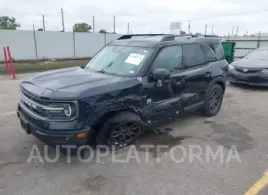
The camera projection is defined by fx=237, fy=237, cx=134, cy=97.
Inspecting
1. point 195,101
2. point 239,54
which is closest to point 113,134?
point 195,101

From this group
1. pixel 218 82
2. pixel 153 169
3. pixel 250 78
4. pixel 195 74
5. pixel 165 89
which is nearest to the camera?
pixel 153 169

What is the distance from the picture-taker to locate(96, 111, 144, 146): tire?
3.53 meters

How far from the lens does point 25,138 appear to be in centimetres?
428

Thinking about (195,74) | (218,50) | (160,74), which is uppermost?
(218,50)

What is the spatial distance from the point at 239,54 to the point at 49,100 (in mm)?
21342

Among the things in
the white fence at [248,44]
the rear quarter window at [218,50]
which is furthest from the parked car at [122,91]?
the white fence at [248,44]

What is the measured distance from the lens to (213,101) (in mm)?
5504

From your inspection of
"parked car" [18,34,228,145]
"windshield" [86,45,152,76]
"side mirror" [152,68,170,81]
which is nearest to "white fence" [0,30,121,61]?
"windshield" [86,45,152,76]

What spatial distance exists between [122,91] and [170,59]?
127cm

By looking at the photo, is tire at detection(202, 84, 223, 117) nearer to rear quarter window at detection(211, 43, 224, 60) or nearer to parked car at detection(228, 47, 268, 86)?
rear quarter window at detection(211, 43, 224, 60)

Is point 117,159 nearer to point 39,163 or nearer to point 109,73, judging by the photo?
point 39,163

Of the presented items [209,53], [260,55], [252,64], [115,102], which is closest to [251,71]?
[252,64]

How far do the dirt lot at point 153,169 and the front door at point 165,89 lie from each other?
0.53 meters

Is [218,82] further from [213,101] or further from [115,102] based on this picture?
[115,102]
